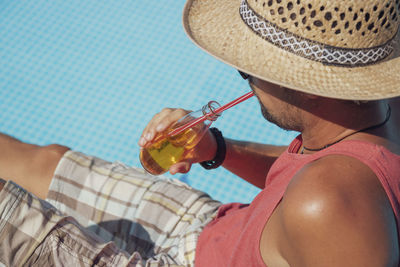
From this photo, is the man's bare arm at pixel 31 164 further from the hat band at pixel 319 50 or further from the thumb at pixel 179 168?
the hat band at pixel 319 50

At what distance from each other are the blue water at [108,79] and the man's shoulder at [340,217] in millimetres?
1403

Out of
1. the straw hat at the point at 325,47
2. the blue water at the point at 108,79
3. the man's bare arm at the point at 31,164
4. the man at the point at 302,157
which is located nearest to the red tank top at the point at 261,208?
the man at the point at 302,157

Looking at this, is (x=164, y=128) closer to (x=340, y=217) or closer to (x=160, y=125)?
(x=160, y=125)

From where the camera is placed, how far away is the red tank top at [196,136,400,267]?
83 centimetres

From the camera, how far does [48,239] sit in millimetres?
1221

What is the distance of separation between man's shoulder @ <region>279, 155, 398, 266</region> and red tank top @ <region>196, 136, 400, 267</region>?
0.09 feet

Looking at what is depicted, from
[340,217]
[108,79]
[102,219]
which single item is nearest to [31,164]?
[102,219]

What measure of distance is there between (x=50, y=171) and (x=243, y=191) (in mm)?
978

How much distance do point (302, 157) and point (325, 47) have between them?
273 mm

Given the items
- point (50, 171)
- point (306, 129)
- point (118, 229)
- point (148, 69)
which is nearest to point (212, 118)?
point (306, 129)

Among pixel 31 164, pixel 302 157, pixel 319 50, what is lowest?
pixel 31 164

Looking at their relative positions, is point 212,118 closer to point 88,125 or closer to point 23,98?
point 88,125

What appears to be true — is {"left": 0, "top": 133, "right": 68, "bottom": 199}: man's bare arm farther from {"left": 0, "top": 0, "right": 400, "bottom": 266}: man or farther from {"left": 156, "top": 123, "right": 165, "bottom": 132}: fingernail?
{"left": 156, "top": 123, "right": 165, "bottom": 132}: fingernail

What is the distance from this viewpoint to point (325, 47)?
2.72ft
